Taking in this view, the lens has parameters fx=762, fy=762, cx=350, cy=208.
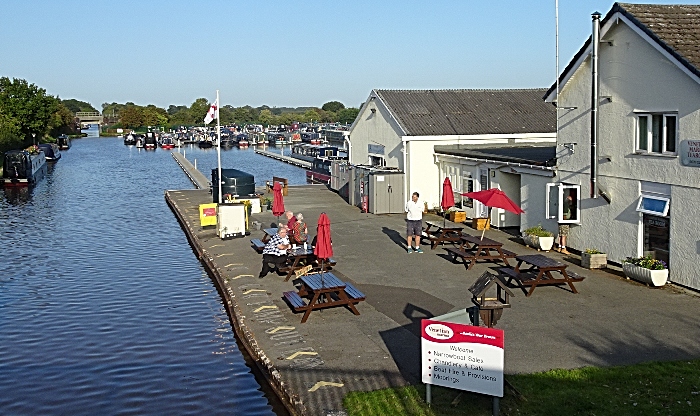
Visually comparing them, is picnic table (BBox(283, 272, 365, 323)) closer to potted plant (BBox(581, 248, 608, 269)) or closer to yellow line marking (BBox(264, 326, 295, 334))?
yellow line marking (BBox(264, 326, 295, 334))

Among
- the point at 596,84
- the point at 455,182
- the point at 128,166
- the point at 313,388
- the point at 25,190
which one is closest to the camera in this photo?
the point at 313,388

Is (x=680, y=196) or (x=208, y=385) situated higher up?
(x=680, y=196)

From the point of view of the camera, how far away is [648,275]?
16.7 m

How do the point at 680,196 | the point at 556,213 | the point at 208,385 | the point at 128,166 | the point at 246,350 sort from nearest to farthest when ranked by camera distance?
the point at 208,385, the point at 246,350, the point at 680,196, the point at 556,213, the point at 128,166

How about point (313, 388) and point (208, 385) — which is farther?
point (208, 385)

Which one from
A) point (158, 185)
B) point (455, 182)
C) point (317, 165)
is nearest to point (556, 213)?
point (455, 182)

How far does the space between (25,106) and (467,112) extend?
71818mm

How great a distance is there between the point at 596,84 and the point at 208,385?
1250 cm

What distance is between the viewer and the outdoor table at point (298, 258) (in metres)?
18.0

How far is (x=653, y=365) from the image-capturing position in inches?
444

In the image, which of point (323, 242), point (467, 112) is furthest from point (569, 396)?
point (467, 112)

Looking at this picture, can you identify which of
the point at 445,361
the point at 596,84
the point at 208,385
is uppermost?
the point at 596,84

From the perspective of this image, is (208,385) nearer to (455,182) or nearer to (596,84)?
(596,84)

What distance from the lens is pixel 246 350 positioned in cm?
1380
